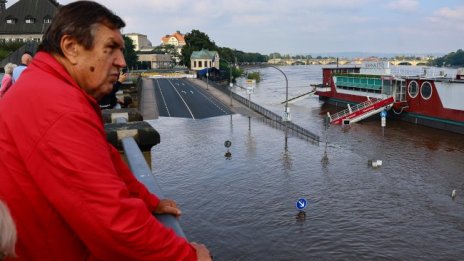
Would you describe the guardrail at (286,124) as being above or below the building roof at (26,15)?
below

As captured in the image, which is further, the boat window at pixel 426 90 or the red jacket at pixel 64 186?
the boat window at pixel 426 90

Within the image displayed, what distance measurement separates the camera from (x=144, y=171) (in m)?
3.42

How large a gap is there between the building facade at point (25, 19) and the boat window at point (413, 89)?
67037 mm

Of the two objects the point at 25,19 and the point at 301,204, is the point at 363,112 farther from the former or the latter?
the point at 25,19

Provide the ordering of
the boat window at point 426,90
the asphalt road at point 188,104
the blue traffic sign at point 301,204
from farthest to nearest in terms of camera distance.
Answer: the asphalt road at point 188,104
the boat window at point 426,90
the blue traffic sign at point 301,204

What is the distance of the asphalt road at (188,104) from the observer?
5769cm

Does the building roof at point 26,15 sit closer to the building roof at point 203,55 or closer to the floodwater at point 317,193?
the building roof at point 203,55

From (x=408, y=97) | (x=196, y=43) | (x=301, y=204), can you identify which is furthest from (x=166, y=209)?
(x=196, y=43)

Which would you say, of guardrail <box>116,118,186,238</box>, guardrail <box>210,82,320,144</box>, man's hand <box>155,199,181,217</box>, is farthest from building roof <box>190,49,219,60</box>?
man's hand <box>155,199,181,217</box>

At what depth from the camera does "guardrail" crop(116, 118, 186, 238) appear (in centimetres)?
248

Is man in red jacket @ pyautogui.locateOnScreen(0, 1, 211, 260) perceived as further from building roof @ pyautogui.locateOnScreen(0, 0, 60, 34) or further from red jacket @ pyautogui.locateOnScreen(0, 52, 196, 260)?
building roof @ pyautogui.locateOnScreen(0, 0, 60, 34)

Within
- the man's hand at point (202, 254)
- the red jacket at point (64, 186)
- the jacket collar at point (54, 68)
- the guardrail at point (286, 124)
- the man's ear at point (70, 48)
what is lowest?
the guardrail at point (286, 124)

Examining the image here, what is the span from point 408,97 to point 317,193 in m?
35.4

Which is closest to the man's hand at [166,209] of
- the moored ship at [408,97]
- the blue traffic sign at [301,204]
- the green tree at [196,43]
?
the blue traffic sign at [301,204]
